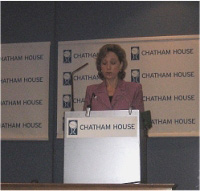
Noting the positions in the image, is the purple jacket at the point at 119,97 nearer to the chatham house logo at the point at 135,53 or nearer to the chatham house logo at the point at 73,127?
the chatham house logo at the point at 135,53

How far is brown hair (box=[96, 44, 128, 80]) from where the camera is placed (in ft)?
16.3

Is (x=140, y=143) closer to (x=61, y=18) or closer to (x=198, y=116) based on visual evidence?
(x=198, y=116)

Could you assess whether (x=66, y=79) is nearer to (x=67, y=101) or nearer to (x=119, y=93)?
(x=67, y=101)

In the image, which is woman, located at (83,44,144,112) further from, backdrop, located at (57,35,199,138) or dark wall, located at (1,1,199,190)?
dark wall, located at (1,1,199,190)

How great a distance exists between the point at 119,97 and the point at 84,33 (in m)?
1.02

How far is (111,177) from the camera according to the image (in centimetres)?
283

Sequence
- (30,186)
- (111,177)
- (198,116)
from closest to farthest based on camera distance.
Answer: (30,186)
(111,177)
(198,116)

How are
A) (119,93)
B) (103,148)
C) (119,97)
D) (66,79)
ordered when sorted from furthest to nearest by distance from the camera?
(66,79), (119,93), (119,97), (103,148)

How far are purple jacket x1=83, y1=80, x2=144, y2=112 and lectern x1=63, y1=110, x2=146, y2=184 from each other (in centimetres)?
140

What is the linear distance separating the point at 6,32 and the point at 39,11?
1.59 ft

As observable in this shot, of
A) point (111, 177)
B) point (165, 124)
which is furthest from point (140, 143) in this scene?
point (165, 124)

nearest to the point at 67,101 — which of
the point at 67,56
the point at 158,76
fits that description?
the point at 67,56

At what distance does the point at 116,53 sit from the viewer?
16.4ft

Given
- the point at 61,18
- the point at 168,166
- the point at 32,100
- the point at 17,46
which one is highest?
the point at 61,18
